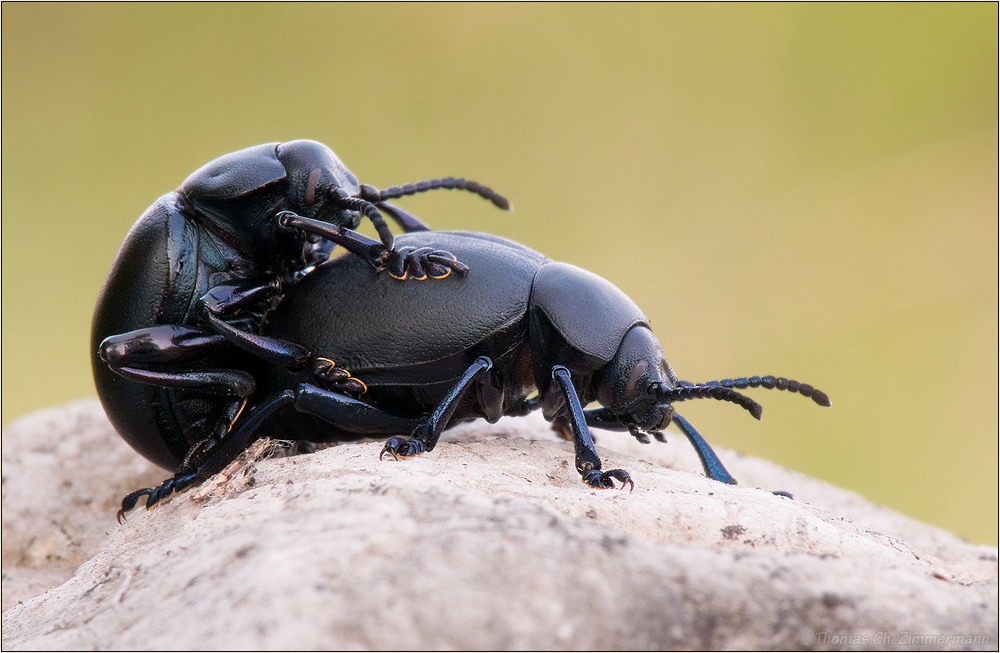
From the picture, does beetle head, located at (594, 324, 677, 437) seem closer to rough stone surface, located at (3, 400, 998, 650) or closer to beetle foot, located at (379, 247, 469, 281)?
rough stone surface, located at (3, 400, 998, 650)

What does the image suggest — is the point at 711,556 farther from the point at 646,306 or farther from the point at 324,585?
the point at 646,306

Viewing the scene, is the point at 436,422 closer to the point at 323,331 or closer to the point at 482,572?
the point at 323,331

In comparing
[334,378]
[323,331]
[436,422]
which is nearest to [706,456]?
[436,422]

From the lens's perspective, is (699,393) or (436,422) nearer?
(436,422)

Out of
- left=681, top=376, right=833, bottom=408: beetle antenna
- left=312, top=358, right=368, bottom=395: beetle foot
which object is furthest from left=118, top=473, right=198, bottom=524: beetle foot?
left=681, top=376, right=833, bottom=408: beetle antenna

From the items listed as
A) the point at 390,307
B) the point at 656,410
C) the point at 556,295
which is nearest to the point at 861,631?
the point at 656,410

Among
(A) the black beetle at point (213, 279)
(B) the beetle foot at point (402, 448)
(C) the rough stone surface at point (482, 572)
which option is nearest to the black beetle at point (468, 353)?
(A) the black beetle at point (213, 279)
